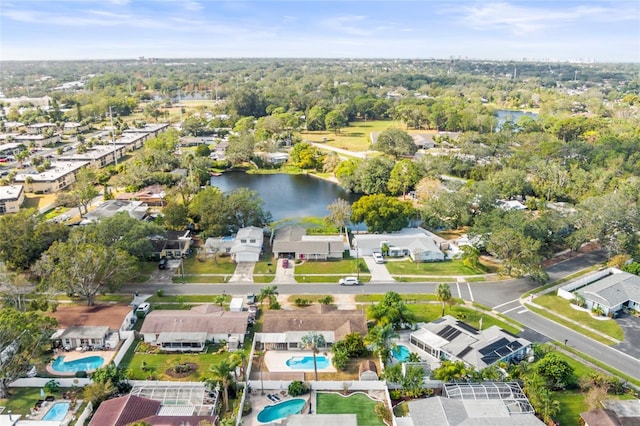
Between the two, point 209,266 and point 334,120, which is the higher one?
point 334,120

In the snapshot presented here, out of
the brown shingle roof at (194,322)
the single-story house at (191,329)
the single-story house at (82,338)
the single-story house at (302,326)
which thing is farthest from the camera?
the brown shingle roof at (194,322)

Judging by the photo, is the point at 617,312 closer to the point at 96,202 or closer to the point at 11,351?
the point at 11,351

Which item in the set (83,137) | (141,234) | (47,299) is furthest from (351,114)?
(47,299)

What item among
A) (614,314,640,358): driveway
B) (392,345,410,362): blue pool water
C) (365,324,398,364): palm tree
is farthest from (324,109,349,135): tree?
(365,324,398,364): palm tree

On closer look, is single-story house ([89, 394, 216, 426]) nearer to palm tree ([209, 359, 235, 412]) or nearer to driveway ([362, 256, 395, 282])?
palm tree ([209, 359, 235, 412])

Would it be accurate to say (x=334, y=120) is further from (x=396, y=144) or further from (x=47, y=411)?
(x=47, y=411)

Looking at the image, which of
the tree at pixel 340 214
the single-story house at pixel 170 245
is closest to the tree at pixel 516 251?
the tree at pixel 340 214

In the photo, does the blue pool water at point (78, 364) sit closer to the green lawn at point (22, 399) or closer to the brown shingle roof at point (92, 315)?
the green lawn at point (22, 399)

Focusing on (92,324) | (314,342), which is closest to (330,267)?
(314,342)
